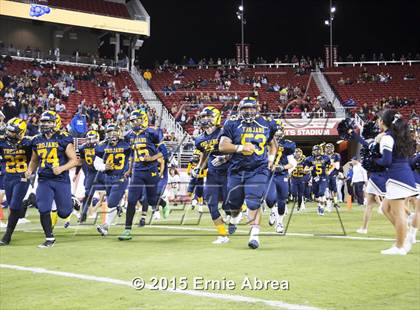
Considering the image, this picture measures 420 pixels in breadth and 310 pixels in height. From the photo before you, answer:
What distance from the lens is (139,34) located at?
4478 centimetres

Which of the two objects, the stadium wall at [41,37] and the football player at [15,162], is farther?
the stadium wall at [41,37]

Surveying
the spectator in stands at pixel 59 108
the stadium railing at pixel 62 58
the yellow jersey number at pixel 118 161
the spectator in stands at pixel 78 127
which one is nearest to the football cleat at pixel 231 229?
the yellow jersey number at pixel 118 161

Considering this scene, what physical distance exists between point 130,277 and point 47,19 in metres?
37.1

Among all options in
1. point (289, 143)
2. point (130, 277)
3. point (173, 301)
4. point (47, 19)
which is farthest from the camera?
point (47, 19)

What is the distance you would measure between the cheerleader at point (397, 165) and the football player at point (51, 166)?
4.81 m

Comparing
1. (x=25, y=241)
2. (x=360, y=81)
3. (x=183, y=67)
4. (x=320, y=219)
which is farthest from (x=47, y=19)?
(x=25, y=241)

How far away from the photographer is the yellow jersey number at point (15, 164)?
11.1 m

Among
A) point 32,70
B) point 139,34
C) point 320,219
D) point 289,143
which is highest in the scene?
point 139,34

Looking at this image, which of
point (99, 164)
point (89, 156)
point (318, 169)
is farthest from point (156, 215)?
point (318, 169)

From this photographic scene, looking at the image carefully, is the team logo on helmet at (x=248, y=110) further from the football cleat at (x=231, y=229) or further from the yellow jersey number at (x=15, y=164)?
the yellow jersey number at (x=15, y=164)

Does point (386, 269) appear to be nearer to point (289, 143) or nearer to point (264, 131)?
point (264, 131)

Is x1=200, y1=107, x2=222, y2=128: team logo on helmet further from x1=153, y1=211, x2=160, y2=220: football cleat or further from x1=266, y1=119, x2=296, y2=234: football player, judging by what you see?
x1=153, y1=211, x2=160, y2=220: football cleat

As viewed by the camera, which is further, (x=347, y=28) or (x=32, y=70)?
(x=347, y=28)

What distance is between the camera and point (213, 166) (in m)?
10.7
